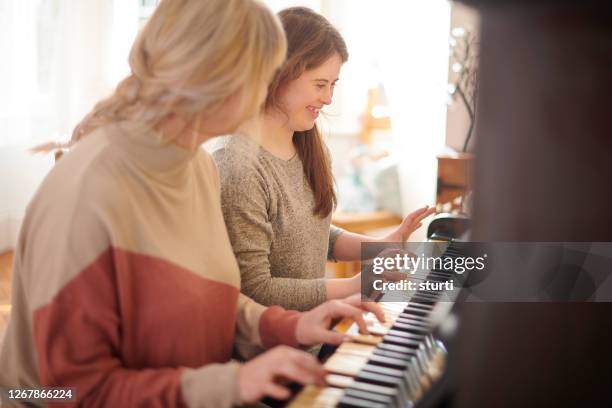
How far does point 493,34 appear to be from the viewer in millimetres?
575

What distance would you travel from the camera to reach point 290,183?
1453mm

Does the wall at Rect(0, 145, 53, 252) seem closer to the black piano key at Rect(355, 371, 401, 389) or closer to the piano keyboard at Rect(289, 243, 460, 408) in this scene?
the piano keyboard at Rect(289, 243, 460, 408)

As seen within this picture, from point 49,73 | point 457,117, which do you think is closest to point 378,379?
point 457,117

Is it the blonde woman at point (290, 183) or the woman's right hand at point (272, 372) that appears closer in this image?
the woman's right hand at point (272, 372)

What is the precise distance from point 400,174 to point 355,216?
46 cm

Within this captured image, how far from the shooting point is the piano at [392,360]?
2.68ft

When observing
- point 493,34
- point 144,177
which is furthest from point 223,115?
point 493,34

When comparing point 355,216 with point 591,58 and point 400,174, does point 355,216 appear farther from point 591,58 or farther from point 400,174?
point 591,58

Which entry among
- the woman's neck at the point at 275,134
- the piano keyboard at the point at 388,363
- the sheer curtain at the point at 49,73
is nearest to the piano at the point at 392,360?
the piano keyboard at the point at 388,363

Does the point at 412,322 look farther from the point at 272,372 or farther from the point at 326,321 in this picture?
the point at 272,372

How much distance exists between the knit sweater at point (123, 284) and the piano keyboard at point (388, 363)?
0.45 ft

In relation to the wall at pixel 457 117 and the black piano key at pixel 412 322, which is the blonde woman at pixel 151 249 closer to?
the black piano key at pixel 412 322

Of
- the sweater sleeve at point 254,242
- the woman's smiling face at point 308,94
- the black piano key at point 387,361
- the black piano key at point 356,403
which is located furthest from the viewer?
the woman's smiling face at point 308,94

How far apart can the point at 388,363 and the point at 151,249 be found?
393mm
